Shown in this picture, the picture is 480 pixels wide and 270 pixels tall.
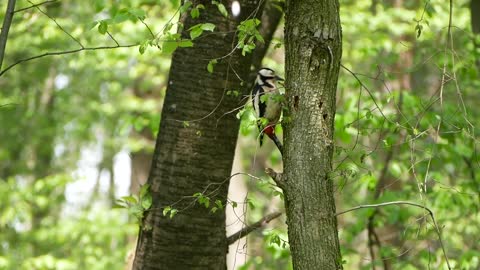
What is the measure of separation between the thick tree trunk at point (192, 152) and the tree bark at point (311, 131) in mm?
1065

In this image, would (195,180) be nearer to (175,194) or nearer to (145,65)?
(175,194)

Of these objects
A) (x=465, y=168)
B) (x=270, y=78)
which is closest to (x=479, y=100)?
(x=465, y=168)

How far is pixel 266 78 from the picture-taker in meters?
3.76

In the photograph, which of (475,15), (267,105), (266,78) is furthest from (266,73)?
(475,15)

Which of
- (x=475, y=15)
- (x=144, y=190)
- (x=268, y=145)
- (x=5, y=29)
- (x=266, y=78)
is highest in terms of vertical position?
(x=268, y=145)

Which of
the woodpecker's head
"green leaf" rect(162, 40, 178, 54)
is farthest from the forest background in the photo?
the woodpecker's head

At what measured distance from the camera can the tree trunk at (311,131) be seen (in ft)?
7.46

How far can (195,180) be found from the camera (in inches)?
135

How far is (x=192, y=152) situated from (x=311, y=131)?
3.98ft

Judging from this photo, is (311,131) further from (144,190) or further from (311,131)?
(144,190)

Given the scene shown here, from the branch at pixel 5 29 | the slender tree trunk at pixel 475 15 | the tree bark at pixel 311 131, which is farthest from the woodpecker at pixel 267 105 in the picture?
the slender tree trunk at pixel 475 15

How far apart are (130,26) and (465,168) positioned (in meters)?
4.81

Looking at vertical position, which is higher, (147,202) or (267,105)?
(267,105)

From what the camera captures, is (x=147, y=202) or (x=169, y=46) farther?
(x=147, y=202)
